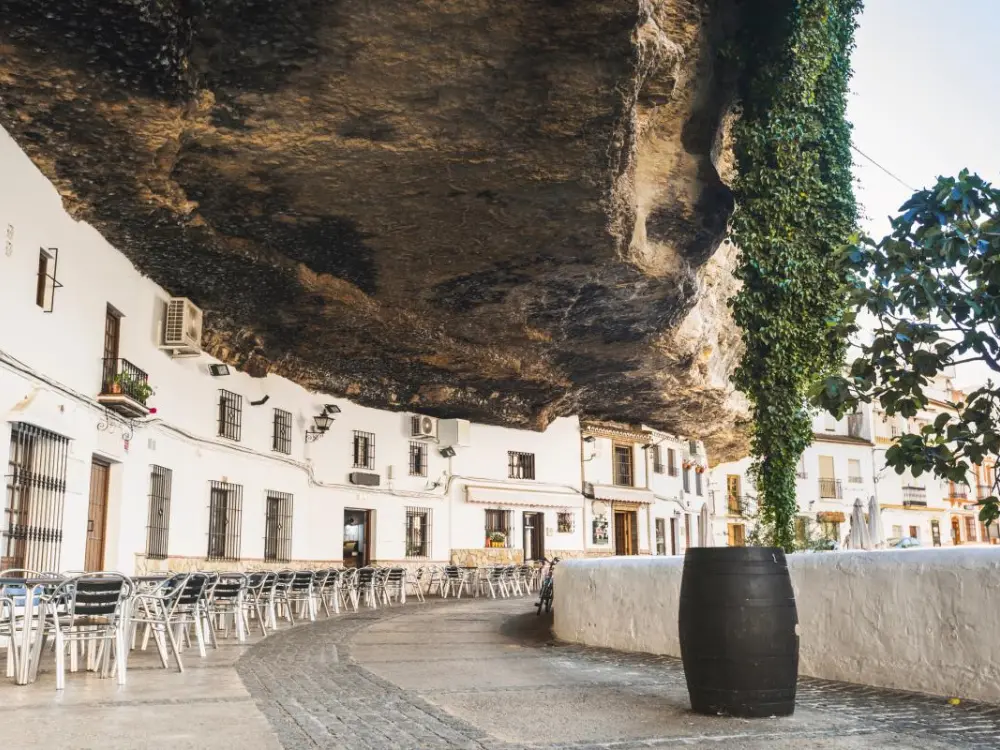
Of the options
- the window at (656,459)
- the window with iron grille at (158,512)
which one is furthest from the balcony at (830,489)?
the window with iron grille at (158,512)

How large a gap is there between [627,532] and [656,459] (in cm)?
239

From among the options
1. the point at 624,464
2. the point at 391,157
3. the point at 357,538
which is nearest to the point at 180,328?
the point at 391,157

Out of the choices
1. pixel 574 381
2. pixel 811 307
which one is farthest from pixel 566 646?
pixel 574 381

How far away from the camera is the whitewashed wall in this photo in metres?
8.81

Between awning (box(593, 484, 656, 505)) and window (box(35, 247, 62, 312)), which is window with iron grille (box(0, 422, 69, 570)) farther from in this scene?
awning (box(593, 484, 656, 505))

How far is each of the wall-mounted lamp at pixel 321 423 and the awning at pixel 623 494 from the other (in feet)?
30.3

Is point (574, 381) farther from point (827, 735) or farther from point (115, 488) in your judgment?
point (827, 735)

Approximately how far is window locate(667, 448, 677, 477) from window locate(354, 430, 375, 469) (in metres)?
11.6

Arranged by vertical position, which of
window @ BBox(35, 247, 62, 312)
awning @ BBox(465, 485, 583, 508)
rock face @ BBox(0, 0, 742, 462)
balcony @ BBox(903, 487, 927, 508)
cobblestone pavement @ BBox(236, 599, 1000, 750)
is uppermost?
rock face @ BBox(0, 0, 742, 462)

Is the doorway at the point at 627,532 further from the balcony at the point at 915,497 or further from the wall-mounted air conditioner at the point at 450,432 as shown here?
the balcony at the point at 915,497

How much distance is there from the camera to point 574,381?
19484mm

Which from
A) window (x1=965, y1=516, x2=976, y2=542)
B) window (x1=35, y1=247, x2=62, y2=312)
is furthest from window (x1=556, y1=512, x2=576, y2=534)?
window (x1=965, y1=516, x2=976, y2=542)

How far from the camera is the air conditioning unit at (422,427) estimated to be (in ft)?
65.8

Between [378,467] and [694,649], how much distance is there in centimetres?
1470
